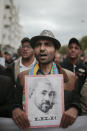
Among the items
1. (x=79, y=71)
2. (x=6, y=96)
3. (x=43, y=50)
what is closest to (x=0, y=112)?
(x=6, y=96)

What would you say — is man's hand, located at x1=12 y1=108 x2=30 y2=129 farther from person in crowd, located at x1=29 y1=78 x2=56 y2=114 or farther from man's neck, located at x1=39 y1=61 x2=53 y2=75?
man's neck, located at x1=39 y1=61 x2=53 y2=75

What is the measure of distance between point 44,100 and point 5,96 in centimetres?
34

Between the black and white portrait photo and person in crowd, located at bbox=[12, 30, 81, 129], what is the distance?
6cm

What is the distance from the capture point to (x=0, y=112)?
1593mm

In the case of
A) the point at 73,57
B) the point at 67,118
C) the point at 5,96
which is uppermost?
the point at 73,57

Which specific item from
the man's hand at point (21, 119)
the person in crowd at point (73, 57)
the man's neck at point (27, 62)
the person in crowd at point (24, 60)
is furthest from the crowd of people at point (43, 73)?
the man's neck at point (27, 62)

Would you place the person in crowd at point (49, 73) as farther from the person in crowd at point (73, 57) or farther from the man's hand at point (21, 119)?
the person in crowd at point (73, 57)

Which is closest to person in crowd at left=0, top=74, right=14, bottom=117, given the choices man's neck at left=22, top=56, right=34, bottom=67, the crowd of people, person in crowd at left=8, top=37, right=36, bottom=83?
the crowd of people

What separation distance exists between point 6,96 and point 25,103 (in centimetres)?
22

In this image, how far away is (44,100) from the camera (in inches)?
58.4

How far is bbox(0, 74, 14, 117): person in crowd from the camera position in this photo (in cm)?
158

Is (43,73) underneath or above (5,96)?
above

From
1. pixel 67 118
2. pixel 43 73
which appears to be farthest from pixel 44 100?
pixel 43 73

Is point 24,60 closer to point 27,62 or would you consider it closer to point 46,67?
point 27,62
